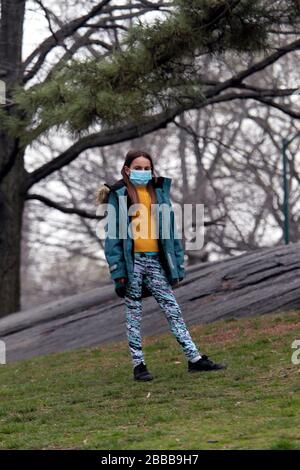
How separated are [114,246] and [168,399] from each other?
1.34m

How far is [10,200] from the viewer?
60.2 feet

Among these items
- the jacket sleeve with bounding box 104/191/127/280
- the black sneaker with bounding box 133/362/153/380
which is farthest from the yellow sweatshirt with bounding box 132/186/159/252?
the black sneaker with bounding box 133/362/153/380

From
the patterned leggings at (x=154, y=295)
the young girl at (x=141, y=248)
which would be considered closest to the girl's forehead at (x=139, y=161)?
the young girl at (x=141, y=248)

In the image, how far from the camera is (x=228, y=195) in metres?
28.4

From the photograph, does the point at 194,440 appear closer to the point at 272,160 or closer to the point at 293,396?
the point at 293,396

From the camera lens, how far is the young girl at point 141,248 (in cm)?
809

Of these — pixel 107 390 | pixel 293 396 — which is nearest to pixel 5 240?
pixel 107 390

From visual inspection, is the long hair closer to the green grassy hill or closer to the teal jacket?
the teal jacket

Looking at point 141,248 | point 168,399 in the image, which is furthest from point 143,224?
point 168,399

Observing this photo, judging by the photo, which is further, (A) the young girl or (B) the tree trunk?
(B) the tree trunk

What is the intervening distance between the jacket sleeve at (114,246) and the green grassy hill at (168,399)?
991 mm

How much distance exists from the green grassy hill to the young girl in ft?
1.94

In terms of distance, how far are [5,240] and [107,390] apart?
1049cm

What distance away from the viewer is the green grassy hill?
20.2ft
